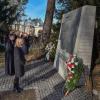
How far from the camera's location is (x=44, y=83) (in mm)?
13109

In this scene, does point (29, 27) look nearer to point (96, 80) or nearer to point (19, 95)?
point (96, 80)

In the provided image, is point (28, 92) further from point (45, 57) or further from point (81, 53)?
point (45, 57)

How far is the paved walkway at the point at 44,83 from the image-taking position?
11000 mm

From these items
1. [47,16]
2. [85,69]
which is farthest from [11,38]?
[47,16]

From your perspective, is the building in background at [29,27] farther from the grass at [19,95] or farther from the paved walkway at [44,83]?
the grass at [19,95]

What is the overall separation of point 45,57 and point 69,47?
6.55m

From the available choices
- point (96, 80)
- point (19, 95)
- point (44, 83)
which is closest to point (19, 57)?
point (19, 95)

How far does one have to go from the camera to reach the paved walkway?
11.0 meters

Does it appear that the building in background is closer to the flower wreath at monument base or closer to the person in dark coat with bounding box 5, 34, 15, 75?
the person in dark coat with bounding box 5, 34, 15, 75

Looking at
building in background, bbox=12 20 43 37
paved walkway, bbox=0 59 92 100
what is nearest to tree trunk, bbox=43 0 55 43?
building in background, bbox=12 20 43 37

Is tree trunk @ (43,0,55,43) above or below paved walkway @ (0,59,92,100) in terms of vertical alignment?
above

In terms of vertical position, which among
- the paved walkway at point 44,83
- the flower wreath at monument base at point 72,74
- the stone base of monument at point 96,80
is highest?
the flower wreath at monument base at point 72,74

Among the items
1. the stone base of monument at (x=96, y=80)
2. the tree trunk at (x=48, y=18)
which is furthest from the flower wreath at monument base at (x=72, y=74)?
the tree trunk at (x=48, y=18)

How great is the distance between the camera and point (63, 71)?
561 inches
